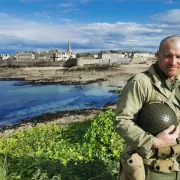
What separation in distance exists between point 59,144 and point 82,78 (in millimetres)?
41315

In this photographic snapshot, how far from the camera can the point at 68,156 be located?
7090 millimetres

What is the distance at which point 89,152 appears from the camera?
7422mm

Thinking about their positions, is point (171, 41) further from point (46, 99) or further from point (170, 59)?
point (46, 99)

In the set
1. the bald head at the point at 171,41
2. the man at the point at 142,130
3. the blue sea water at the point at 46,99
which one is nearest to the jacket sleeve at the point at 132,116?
the man at the point at 142,130

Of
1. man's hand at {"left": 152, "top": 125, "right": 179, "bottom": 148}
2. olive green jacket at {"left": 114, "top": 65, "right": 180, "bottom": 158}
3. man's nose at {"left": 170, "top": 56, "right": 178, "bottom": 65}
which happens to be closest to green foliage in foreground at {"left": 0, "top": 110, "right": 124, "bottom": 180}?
olive green jacket at {"left": 114, "top": 65, "right": 180, "bottom": 158}

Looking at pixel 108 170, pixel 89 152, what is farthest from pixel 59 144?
pixel 108 170

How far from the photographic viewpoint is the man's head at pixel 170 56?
128 inches

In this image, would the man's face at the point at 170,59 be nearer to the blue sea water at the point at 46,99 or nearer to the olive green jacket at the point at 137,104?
the olive green jacket at the point at 137,104

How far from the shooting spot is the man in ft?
10.4

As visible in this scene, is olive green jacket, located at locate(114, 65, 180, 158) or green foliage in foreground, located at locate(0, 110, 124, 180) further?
green foliage in foreground, located at locate(0, 110, 124, 180)

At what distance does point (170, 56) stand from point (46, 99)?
3053 centimetres

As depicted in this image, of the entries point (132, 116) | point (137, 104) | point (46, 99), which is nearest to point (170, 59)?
point (137, 104)

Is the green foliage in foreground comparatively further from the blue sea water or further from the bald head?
the blue sea water

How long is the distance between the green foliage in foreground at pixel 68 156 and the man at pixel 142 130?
2.28 meters
